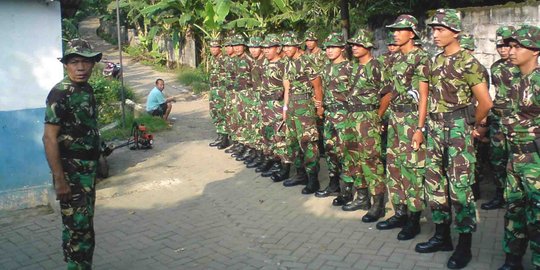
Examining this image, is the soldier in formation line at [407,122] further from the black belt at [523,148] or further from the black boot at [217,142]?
the black boot at [217,142]

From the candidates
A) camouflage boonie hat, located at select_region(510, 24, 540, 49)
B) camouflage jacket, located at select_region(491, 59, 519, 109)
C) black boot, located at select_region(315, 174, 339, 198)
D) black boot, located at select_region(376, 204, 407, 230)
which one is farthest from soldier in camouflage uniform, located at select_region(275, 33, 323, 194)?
camouflage boonie hat, located at select_region(510, 24, 540, 49)

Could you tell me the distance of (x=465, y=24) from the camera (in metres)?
7.22

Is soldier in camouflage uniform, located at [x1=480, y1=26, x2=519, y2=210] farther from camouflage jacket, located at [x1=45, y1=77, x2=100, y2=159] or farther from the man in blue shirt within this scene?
the man in blue shirt

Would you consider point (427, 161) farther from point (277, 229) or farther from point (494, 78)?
point (277, 229)

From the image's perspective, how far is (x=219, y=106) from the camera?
963cm

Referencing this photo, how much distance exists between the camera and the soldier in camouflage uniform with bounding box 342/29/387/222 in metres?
5.71

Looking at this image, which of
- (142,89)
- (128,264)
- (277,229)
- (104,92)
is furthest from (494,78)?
(142,89)

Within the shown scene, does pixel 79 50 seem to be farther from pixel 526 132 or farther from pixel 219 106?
pixel 219 106

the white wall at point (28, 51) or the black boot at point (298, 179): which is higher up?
the white wall at point (28, 51)

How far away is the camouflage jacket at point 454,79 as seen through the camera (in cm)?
430

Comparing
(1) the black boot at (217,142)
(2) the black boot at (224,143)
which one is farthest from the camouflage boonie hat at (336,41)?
(1) the black boot at (217,142)

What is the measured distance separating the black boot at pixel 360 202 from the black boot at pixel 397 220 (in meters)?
0.61

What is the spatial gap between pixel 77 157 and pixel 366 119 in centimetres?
298

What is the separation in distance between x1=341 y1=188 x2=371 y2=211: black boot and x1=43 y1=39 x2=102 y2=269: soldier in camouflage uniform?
2.96 meters
